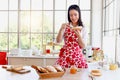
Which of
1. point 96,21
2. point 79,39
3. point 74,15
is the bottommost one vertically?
point 79,39

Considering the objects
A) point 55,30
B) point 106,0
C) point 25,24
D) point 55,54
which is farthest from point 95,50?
point 25,24

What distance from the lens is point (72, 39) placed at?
2.34 m

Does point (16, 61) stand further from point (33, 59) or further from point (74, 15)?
point (74, 15)

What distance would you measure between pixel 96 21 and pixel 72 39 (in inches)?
138

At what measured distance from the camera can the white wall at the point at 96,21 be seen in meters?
5.68

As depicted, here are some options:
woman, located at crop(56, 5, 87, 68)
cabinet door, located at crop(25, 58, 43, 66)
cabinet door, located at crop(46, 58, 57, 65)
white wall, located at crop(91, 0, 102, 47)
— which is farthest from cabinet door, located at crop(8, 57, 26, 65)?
woman, located at crop(56, 5, 87, 68)

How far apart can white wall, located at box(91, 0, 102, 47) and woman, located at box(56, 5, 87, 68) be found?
3425mm

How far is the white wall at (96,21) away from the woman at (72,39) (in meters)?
3.43

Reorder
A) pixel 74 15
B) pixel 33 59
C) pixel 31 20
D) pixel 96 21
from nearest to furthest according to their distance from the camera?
pixel 74 15 < pixel 33 59 < pixel 96 21 < pixel 31 20

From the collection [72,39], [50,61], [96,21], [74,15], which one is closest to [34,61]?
[50,61]

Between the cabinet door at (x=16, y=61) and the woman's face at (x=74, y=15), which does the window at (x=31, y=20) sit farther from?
Result: the woman's face at (x=74, y=15)

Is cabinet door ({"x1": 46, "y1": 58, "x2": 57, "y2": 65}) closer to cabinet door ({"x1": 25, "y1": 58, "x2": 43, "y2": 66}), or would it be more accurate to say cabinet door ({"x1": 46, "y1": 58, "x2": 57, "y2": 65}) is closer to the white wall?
cabinet door ({"x1": 25, "y1": 58, "x2": 43, "y2": 66})

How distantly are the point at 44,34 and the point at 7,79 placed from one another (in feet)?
14.3

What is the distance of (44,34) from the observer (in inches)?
236
